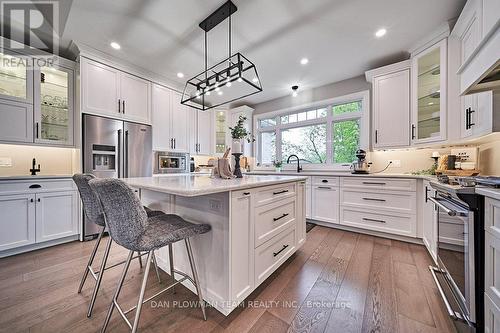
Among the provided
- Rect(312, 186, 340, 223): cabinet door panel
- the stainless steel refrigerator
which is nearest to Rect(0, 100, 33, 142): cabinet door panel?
the stainless steel refrigerator

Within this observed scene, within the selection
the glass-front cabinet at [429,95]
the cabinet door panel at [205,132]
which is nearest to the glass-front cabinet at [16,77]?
the cabinet door panel at [205,132]

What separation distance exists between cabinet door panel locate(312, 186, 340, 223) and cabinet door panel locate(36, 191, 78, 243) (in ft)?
12.0

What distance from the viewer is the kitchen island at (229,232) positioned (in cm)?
123

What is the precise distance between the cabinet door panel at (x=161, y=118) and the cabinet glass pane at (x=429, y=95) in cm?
407

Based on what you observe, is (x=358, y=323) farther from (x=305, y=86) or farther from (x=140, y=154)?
(x=305, y=86)

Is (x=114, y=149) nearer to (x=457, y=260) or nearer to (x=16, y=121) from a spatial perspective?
(x=16, y=121)

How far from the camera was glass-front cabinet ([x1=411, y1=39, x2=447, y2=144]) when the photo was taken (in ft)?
7.36

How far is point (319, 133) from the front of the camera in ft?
13.2

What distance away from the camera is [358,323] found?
4.08ft

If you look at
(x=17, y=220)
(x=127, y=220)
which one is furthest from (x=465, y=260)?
(x=17, y=220)

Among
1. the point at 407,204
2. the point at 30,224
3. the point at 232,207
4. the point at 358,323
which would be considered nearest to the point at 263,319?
the point at 358,323

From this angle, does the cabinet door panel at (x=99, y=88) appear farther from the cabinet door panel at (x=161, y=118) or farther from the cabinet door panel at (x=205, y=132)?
the cabinet door panel at (x=205, y=132)

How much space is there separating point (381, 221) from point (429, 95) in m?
1.81

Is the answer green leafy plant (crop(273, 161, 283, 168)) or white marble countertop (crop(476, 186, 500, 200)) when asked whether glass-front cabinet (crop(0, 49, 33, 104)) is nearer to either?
green leafy plant (crop(273, 161, 283, 168))
